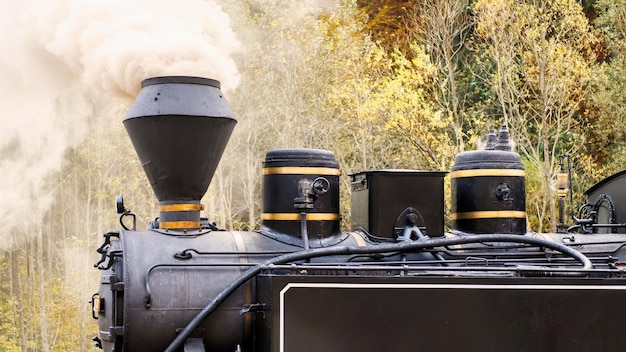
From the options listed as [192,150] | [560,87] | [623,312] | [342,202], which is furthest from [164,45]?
[560,87]

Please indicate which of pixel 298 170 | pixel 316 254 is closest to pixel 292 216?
pixel 298 170

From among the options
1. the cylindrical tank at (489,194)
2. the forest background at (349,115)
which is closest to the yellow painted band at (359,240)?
the cylindrical tank at (489,194)

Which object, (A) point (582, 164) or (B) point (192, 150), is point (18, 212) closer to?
(A) point (582, 164)

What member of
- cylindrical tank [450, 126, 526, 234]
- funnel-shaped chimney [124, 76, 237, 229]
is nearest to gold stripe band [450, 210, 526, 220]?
cylindrical tank [450, 126, 526, 234]

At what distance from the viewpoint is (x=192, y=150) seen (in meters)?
5.38

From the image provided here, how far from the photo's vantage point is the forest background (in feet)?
47.9

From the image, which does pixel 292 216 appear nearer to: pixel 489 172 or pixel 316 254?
pixel 316 254

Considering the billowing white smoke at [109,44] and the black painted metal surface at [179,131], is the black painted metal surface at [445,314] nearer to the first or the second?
the black painted metal surface at [179,131]

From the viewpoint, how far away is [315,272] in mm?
5375

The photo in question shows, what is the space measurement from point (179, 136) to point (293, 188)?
81 centimetres

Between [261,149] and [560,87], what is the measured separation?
533 centimetres

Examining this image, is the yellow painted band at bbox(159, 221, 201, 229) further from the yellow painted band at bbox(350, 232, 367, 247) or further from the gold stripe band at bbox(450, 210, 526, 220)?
the gold stripe band at bbox(450, 210, 526, 220)

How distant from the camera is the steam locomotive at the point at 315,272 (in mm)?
4816

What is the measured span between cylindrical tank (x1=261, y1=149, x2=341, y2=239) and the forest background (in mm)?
8561
